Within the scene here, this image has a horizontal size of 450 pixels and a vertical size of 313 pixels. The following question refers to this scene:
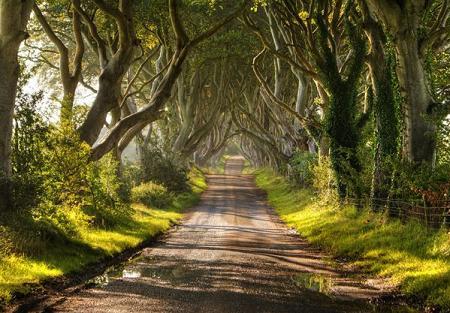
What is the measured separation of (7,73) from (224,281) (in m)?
6.96

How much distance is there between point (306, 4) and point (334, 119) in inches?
228

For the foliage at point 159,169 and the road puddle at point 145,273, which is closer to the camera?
the road puddle at point 145,273

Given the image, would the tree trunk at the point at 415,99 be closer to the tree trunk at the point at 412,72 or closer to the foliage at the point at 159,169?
the tree trunk at the point at 412,72

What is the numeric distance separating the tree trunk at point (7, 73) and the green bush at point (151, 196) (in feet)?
47.9

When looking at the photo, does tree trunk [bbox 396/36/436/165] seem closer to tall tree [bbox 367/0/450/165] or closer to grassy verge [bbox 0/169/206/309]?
tall tree [bbox 367/0/450/165]

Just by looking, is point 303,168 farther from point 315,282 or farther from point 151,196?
point 315,282

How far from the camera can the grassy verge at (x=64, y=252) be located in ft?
33.3

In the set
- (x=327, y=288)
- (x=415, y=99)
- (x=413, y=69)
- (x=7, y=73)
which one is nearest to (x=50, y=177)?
(x=7, y=73)

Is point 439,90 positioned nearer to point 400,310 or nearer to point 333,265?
point 333,265

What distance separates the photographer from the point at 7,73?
1292cm

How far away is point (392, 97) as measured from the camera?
680 inches

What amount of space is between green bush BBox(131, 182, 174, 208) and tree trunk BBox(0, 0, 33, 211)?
47.9 feet

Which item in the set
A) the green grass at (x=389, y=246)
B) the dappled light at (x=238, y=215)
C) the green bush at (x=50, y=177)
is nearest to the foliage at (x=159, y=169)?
the dappled light at (x=238, y=215)

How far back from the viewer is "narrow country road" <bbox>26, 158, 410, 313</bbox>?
911 centimetres
